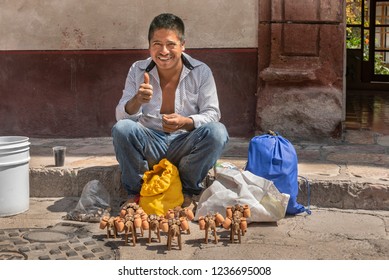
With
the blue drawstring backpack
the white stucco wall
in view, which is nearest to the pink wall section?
the white stucco wall

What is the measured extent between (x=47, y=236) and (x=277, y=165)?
1664mm

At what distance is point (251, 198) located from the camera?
4688 millimetres

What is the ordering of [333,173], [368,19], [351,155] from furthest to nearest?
[368,19]
[351,155]
[333,173]

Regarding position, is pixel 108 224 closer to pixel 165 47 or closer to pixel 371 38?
pixel 165 47

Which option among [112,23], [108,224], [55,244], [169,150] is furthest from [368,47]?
[55,244]

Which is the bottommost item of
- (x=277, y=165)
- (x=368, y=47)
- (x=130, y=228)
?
(x=130, y=228)

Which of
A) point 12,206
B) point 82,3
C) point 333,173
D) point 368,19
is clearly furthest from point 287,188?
point 368,19

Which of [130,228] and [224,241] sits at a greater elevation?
[130,228]

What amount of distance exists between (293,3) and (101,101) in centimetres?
219

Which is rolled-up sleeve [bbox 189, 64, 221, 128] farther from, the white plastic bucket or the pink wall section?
the pink wall section

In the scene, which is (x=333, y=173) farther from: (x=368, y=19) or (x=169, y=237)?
(x=368, y=19)

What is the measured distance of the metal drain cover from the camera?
4.44 m

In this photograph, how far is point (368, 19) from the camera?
50.4 ft

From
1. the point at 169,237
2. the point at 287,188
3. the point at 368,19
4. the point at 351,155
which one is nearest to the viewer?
the point at 169,237
